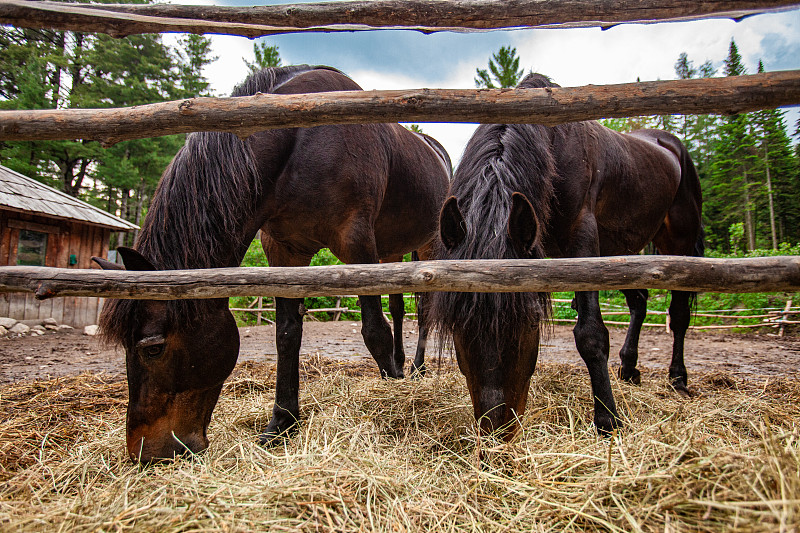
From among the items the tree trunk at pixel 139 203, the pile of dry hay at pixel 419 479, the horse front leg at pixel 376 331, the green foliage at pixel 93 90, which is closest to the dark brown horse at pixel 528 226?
the pile of dry hay at pixel 419 479

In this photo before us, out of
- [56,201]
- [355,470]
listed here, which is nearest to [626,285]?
[355,470]

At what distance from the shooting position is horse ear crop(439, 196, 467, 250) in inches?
80.7

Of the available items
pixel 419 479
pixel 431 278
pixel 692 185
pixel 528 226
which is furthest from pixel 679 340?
pixel 431 278

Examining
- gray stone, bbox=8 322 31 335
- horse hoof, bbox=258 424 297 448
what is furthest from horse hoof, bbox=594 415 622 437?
gray stone, bbox=8 322 31 335

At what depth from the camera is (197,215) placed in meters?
2.25

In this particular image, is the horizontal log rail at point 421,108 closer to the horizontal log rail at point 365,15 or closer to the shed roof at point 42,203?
the horizontal log rail at point 365,15

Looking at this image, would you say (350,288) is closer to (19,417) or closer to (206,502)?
(206,502)

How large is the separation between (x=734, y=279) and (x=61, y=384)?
19.3ft

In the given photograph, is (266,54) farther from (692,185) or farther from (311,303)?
(692,185)

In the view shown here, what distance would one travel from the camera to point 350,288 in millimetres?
1646

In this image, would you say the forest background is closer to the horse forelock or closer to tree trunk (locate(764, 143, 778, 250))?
tree trunk (locate(764, 143, 778, 250))

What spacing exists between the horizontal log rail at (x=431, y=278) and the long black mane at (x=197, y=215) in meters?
0.43

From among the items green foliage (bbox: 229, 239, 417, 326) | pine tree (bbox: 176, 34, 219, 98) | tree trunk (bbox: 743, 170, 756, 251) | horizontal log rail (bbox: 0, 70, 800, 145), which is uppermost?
pine tree (bbox: 176, 34, 219, 98)

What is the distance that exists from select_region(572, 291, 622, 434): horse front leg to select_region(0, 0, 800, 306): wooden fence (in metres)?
1.10
